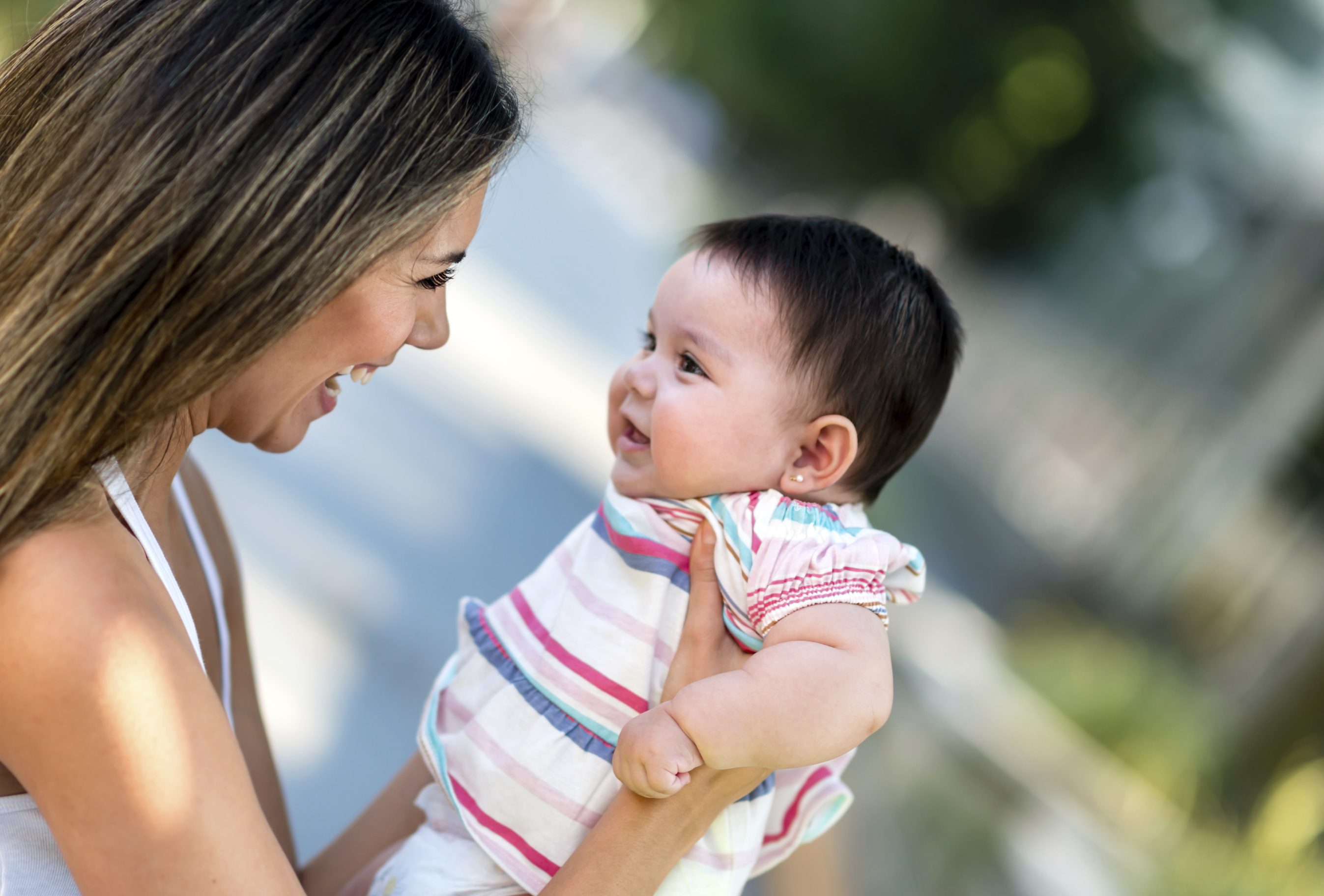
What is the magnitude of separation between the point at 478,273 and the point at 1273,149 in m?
6.90

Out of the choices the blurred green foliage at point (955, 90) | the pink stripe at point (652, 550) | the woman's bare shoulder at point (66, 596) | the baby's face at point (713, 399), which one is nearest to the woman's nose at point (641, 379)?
the baby's face at point (713, 399)

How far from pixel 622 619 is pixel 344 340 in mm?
587

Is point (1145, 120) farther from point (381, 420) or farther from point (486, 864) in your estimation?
point (486, 864)

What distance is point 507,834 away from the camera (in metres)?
1.61

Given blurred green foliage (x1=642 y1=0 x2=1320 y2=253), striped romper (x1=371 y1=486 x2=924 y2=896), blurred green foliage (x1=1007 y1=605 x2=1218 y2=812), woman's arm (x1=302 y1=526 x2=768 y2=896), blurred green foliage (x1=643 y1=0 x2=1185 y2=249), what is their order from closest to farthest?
woman's arm (x1=302 y1=526 x2=768 y2=896) → striped romper (x1=371 y1=486 x2=924 y2=896) → blurred green foliage (x1=1007 y1=605 x2=1218 y2=812) → blurred green foliage (x1=642 y1=0 x2=1320 y2=253) → blurred green foliage (x1=643 y1=0 x2=1185 y2=249)

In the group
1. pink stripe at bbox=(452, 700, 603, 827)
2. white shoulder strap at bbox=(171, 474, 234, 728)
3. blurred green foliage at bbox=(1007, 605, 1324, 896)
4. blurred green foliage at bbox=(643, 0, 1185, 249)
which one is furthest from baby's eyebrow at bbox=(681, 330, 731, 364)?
blurred green foliage at bbox=(643, 0, 1185, 249)

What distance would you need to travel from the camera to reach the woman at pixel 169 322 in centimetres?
122

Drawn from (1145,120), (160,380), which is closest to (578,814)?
(160,380)

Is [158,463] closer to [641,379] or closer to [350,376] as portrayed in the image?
[350,376]

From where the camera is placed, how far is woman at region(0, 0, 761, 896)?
1.22 meters

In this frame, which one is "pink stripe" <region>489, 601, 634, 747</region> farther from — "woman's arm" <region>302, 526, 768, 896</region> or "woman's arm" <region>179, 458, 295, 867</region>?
"woman's arm" <region>179, 458, 295, 867</region>

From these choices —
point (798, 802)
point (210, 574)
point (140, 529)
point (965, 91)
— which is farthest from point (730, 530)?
point (965, 91)

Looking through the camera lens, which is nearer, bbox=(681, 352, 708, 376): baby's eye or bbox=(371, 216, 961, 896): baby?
bbox=(371, 216, 961, 896): baby

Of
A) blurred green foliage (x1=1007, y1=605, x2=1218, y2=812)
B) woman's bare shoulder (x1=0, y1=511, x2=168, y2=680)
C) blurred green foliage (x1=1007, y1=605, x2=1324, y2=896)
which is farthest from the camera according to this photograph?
blurred green foliage (x1=1007, y1=605, x2=1218, y2=812)
